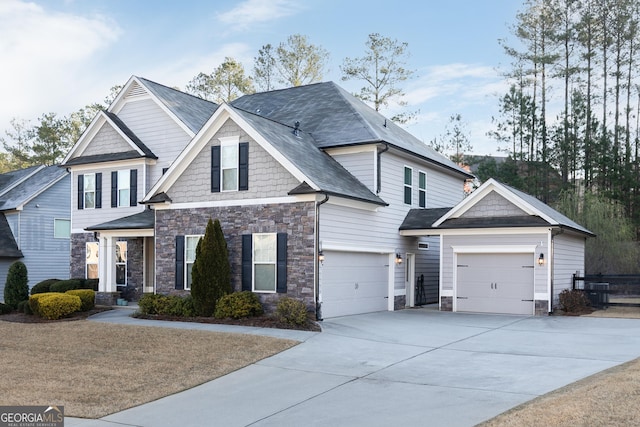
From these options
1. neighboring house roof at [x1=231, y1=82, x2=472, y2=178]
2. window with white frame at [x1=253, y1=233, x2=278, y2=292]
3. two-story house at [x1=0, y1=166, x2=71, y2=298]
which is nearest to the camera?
window with white frame at [x1=253, y1=233, x2=278, y2=292]

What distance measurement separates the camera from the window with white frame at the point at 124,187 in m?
25.2

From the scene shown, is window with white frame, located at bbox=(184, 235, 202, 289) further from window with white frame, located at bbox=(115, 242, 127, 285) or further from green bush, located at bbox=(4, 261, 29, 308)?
green bush, located at bbox=(4, 261, 29, 308)

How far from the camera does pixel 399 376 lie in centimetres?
1156

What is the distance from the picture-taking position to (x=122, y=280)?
82.1 feet

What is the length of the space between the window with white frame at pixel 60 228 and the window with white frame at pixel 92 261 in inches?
339

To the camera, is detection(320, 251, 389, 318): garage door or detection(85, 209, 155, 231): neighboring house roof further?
detection(85, 209, 155, 231): neighboring house roof

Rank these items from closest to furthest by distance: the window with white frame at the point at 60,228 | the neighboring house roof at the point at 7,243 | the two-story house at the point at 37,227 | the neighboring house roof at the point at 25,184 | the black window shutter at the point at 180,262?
the black window shutter at the point at 180,262 → the neighboring house roof at the point at 7,243 → the two-story house at the point at 37,227 → the neighboring house roof at the point at 25,184 → the window with white frame at the point at 60,228

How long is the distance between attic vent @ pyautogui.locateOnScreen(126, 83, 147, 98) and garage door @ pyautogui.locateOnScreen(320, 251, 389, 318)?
11369 millimetres

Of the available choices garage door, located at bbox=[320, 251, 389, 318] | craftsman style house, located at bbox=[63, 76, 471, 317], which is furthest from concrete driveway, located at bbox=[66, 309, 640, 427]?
craftsman style house, located at bbox=[63, 76, 471, 317]

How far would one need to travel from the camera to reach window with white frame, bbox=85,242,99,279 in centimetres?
2562

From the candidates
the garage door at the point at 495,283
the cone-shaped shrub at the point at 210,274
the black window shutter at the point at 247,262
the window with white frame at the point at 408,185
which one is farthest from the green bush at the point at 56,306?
the garage door at the point at 495,283

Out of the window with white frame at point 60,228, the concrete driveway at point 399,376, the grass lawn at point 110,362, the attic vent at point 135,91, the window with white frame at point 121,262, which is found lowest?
the grass lawn at point 110,362

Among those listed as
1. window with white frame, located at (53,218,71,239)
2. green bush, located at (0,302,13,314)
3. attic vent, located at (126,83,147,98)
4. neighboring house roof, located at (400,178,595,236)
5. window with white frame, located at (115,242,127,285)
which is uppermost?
attic vent, located at (126,83,147,98)

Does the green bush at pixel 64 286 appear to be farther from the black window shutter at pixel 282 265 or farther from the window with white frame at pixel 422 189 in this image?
the window with white frame at pixel 422 189
